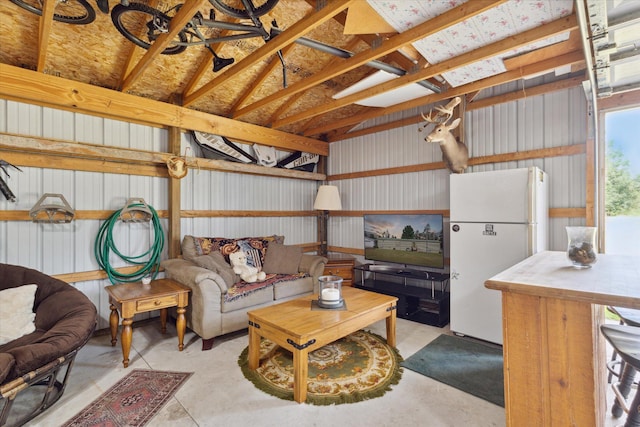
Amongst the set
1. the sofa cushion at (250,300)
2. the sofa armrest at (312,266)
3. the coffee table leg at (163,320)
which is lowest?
the coffee table leg at (163,320)

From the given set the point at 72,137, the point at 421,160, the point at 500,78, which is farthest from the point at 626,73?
the point at 72,137

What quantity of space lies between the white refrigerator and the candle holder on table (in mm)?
1358

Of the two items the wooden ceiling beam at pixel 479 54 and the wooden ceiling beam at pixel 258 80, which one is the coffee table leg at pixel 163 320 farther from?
the wooden ceiling beam at pixel 479 54

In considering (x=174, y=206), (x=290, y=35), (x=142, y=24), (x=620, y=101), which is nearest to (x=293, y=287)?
(x=174, y=206)

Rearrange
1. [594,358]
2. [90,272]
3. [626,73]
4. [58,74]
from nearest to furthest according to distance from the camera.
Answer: [594,358] < [626,73] < [58,74] < [90,272]

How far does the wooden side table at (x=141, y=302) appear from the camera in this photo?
2543 mm

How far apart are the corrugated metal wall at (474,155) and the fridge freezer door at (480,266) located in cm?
78

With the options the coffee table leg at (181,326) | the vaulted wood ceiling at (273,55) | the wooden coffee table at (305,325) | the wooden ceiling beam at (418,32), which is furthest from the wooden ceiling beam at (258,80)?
the coffee table leg at (181,326)

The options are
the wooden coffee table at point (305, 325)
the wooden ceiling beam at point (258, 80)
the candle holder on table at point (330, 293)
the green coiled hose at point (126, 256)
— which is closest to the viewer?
the wooden coffee table at point (305, 325)

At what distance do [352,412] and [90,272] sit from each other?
3.03 m

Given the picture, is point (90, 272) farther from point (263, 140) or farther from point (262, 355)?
point (263, 140)

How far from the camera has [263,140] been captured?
4492 millimetres

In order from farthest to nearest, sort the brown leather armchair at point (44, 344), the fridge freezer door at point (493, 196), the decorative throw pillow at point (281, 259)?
the decorative throw pillow at point (281, 259), the fridge freezer door at point (493, 196), the brown leather armchair at point (44, 344)

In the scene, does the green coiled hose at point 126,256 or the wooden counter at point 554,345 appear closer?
the wooden counter at point 554,345
